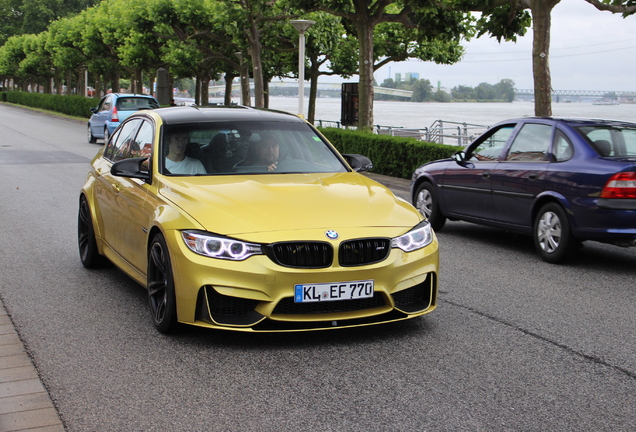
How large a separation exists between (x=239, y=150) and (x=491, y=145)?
4.56m

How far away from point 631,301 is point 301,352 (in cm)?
320

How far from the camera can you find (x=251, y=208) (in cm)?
552

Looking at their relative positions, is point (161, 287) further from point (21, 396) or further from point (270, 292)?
point (21, 396)

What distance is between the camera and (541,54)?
1652cm

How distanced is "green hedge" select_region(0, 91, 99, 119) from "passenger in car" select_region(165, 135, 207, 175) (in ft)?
148

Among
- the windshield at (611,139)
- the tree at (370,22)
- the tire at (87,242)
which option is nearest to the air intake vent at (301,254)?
the tire at (87,242)

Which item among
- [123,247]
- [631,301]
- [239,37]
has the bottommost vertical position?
[631,301]

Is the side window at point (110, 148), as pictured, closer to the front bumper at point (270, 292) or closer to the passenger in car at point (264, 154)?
the passenger in car at point (264, 154)

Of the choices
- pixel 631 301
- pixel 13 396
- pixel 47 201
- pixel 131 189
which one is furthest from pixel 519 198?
pixel 47 201

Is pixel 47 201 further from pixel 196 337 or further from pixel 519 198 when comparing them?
pixel 196 337

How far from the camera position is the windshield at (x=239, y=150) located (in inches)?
256

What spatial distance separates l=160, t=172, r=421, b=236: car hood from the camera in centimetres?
534

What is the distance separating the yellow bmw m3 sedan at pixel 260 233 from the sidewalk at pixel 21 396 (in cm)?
93

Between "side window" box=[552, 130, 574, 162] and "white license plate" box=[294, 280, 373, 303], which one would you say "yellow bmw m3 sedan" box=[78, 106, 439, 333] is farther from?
"side window" box=[552, 130, 574, 162]
